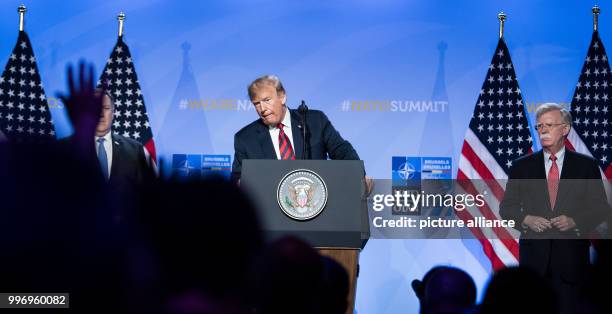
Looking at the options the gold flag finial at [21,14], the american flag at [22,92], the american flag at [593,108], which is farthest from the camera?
the gold flag finial at [21,14]

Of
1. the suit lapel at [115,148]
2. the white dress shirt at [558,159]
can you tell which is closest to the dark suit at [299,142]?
the suit lapel at [115,148]

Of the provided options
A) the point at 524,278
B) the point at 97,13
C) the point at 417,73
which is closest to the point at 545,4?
the point at 417,73

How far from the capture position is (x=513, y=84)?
7.28 metres

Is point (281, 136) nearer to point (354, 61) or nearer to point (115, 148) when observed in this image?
point (115, 148)

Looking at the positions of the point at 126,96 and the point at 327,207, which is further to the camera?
the point at 126,96

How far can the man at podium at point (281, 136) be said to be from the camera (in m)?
4.99

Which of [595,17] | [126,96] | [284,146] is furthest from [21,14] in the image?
[595,17]

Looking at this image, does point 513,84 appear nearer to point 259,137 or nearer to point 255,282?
point 259,137

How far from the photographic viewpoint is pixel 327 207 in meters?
4.05

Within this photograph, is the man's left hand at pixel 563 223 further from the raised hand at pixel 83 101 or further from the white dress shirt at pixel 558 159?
the raised hand at pixel 83 101

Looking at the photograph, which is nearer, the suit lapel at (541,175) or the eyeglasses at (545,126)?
the suit lapel at (541,175)

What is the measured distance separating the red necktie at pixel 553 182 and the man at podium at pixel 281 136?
1978 millimetres

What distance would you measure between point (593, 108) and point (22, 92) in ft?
18.4

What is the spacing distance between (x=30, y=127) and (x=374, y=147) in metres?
3.36
